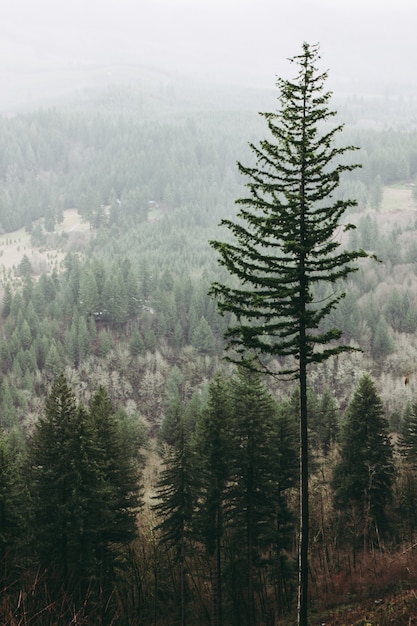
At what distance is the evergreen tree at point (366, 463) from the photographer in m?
31.2

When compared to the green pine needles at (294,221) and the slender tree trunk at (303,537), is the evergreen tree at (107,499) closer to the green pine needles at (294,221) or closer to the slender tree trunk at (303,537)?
the slender tree trunk at (303,537)

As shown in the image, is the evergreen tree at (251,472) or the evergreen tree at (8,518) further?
the evergreen tree at (251,472)

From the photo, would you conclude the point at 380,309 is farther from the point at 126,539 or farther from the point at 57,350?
the point at 126,539

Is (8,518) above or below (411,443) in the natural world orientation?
above

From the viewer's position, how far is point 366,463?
3066cm

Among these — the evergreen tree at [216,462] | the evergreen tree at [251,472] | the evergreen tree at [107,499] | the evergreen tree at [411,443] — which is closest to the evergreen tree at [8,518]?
the evergreen tree at [107,499]

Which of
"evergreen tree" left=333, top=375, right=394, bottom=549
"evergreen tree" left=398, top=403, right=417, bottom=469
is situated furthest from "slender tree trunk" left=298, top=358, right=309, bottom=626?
"evergreen tree" left=398, top=403, right=417, bottom=469

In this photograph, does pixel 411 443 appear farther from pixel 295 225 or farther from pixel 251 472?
pixel 295 225

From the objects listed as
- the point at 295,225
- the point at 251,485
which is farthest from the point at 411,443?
the point at 295,225

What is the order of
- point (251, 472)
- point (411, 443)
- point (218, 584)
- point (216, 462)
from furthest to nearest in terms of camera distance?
point (411, 443)
point (216, 462)
point (218, 584)
point (251, 472)

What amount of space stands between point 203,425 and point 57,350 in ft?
261

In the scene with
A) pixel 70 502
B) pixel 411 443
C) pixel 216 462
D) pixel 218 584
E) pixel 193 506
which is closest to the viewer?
pixel 70 502

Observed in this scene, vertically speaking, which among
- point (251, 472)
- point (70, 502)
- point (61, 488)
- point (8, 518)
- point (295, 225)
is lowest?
point (8, 518)

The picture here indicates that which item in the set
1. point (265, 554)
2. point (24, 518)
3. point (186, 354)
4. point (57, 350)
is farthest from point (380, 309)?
point (24, 518)
